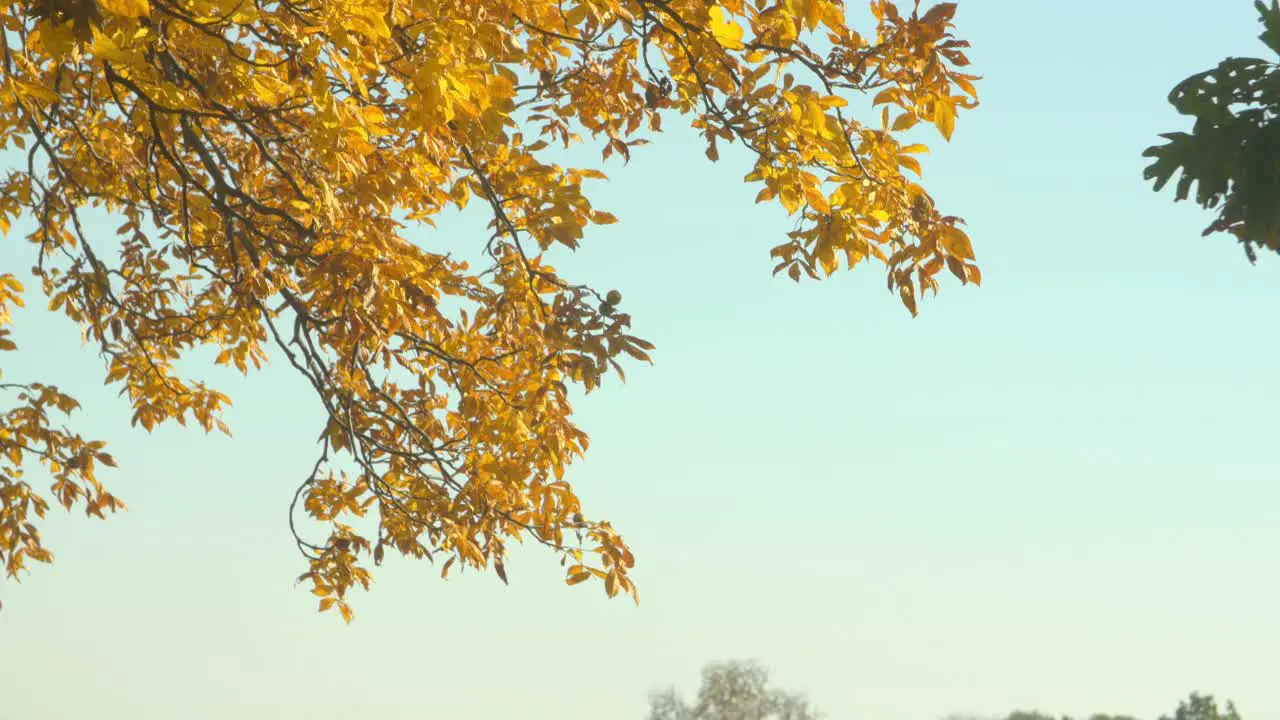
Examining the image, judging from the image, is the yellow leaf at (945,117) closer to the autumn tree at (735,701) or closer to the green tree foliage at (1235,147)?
the green tree foliage at (1235,147)

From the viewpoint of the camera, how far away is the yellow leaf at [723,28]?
18.9 ft

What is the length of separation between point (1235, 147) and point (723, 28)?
2.78 m

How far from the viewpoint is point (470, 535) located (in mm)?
7457

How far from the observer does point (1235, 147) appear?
3336 millimetres

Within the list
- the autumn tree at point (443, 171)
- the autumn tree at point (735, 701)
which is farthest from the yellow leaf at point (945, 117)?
the autumn tree at point (735, 701)

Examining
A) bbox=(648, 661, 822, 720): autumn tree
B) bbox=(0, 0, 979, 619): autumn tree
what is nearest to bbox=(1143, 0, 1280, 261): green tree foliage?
bbox=(0, 0, 979, 619): autumn tree

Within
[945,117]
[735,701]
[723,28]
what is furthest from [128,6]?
[735,701]

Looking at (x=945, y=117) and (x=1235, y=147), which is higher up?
(x=945, y=117)

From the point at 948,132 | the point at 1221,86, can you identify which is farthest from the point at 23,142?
the point at 1221,86

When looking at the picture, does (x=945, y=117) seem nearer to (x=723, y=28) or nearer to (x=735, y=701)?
(x=723, y=28)

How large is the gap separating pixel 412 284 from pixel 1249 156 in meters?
3.83

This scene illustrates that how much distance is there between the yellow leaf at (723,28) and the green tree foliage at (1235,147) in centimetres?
263

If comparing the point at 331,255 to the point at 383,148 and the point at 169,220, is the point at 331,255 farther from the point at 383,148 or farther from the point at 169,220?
the point at 169,220

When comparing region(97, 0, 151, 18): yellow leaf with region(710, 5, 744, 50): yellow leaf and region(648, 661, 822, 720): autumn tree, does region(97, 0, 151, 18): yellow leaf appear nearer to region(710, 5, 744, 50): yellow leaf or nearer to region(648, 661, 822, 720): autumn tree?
region(710, 5, 744, 50): yellow leaf
